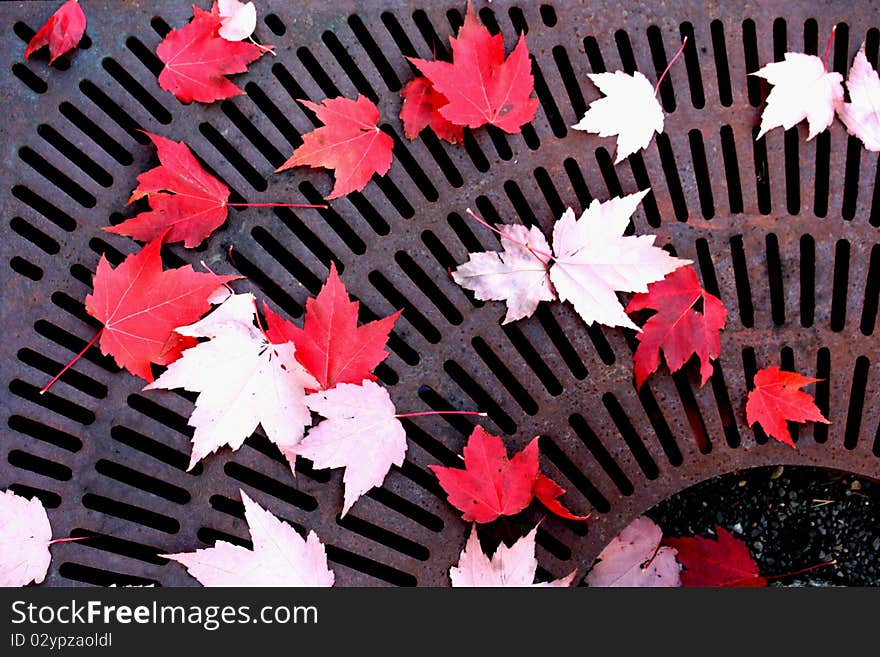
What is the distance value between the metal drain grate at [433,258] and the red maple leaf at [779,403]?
0.08 feet

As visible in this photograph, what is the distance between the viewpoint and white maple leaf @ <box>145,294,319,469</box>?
1.40 metres

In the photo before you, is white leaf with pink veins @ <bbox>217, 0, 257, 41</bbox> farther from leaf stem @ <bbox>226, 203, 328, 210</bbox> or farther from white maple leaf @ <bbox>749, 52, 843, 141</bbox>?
white maple leaf @ <bbox>749, 52, 843, 141</bbox>

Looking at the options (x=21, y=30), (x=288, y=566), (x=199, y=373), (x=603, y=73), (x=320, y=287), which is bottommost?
(x=288, y=566)

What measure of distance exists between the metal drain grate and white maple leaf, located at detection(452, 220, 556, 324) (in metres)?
0.03

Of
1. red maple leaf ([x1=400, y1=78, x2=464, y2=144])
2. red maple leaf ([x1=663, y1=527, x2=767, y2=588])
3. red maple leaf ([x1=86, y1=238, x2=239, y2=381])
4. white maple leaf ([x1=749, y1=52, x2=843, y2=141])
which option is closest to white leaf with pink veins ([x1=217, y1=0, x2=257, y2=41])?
red maple leaf ([x1=400, y1=78, x2=464, y2=144])

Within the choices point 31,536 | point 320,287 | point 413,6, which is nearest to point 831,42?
point 413,6

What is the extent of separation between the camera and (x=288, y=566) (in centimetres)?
139

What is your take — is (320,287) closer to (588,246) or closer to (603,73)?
(588,246)

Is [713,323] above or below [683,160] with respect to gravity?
below

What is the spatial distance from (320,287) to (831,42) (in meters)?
1.06

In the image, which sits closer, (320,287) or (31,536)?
(31,536)

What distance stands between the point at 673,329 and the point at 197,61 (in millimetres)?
970

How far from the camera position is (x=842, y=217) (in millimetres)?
1553

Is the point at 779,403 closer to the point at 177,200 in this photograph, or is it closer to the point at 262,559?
the point at 262,559
